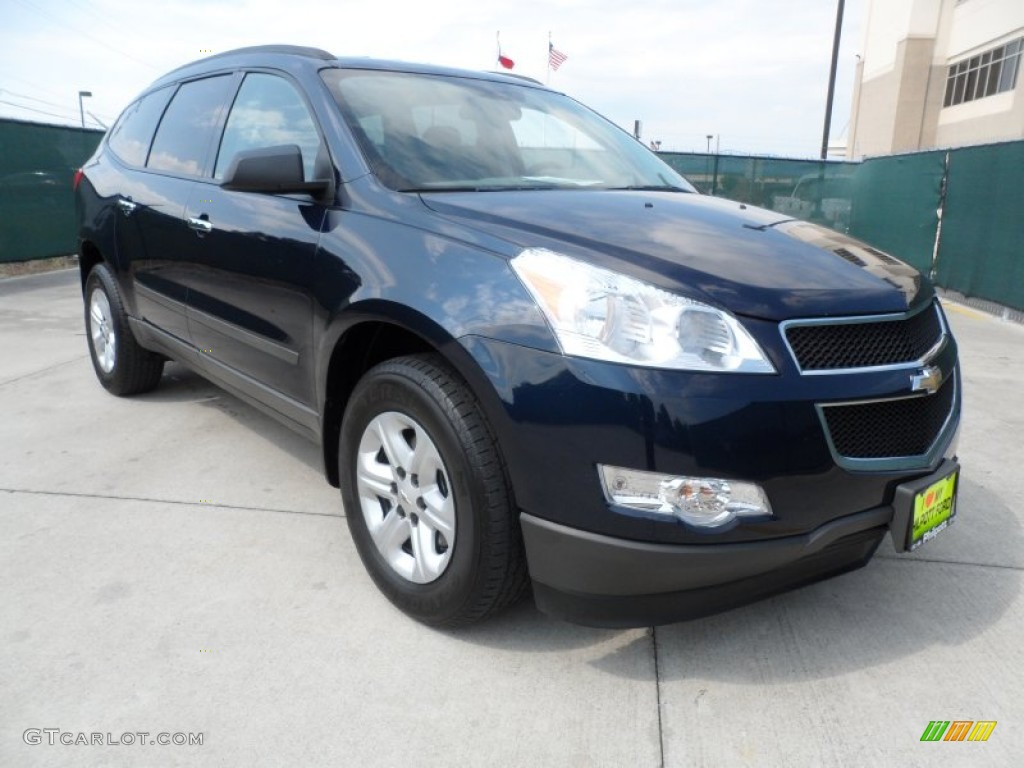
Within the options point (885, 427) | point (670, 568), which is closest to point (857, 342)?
point (885, 427)

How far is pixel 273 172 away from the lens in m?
2.64

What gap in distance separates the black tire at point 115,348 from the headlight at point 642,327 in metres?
3.42

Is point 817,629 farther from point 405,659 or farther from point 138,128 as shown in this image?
point 138,128

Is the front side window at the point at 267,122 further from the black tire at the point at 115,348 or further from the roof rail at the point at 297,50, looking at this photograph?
the black tire at the point at 115,348

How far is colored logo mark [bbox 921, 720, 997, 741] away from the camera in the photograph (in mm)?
2078

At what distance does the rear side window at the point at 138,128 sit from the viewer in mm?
4363

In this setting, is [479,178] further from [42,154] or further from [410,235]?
[42,154]

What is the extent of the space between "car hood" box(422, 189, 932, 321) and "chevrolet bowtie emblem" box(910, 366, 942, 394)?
195 mm

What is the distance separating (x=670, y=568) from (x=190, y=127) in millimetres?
3236

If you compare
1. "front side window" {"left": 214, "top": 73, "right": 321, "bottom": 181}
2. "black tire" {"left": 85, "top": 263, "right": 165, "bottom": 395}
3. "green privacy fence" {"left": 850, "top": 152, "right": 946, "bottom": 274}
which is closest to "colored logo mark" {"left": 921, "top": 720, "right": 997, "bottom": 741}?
"front side window" {"left": 214, "top": 73, "right": 321, "bottom": 181}

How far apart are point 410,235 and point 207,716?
145 cm

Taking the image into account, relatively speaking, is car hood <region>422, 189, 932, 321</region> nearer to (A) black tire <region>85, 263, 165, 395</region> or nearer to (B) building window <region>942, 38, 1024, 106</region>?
(A) black tire <region>85, 263, 165, 395</region>

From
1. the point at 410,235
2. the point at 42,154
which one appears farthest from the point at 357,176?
the point at 42,154

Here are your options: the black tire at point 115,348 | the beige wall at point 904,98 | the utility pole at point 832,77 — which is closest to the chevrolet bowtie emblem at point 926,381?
the black tire at point 115,348
